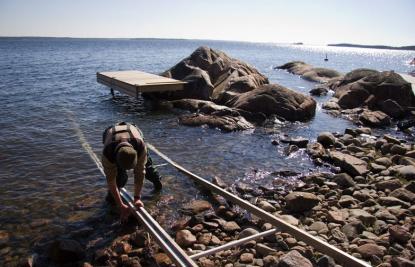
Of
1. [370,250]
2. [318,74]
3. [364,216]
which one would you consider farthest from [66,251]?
[318,74]

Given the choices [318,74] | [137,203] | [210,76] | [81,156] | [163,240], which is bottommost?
[81,156]

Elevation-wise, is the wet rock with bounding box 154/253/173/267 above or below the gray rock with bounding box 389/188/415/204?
below

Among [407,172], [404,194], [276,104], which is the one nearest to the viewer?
[404,194]

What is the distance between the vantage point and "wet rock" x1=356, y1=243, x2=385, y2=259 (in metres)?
5.80

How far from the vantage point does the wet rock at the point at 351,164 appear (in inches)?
398

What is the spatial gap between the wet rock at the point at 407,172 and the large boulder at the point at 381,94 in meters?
10.0

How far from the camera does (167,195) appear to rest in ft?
28.4

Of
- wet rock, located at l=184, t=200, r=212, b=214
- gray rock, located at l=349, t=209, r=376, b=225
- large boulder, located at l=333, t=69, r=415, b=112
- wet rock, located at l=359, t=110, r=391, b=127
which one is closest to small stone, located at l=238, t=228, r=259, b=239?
wet rock, located at l=184, t=200, r=212, b=214

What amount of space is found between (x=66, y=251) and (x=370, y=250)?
5155 mm

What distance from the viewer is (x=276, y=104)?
17.2m

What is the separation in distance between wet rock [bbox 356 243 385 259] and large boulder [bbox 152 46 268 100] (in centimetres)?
1442

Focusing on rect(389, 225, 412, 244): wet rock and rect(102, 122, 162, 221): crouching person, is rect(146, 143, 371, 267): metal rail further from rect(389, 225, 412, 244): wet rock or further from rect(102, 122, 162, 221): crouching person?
rect(102, 122, 162, 221): crouching person

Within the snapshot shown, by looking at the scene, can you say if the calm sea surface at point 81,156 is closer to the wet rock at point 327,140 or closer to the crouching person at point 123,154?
the wet rock at point 327,140

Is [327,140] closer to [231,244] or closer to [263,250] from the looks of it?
[263,250]
